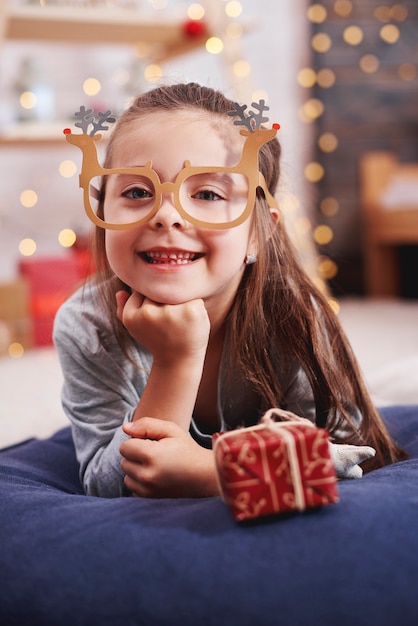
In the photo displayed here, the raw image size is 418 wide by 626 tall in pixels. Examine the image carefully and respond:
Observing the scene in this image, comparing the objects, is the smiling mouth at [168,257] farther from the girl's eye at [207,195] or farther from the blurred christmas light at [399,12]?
the blurred christmas light at [399,12]

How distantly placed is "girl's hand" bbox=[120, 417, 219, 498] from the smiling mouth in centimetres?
18

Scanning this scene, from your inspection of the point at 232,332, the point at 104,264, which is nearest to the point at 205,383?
Answer: the point at 232,332

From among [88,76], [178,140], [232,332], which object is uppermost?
[88,76]

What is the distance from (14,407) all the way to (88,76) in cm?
→ 178

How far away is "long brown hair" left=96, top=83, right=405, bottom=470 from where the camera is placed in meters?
0.98

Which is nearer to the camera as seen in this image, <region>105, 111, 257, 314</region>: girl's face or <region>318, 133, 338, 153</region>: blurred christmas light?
<region>105, 111, 257, 314</region>: girl's face

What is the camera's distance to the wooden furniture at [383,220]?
325 centimetres

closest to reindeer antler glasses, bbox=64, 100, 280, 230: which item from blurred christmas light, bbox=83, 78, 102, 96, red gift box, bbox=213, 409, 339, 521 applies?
red gift box, bbox=213, 409, 339, 521

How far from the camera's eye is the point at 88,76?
314 centimetres

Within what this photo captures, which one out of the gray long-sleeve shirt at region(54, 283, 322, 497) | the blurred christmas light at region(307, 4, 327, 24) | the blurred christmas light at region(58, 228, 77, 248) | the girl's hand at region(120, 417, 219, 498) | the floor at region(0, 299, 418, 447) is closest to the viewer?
the girl's hand at region(120, 417, 219, 498)

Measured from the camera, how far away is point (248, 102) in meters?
2.78

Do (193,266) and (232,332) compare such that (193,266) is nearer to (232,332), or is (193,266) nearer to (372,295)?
(232,332)

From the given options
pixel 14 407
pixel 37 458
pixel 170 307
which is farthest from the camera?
pixel 14 407

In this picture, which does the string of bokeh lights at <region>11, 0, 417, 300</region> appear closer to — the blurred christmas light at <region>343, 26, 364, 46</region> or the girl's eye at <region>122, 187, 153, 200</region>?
the blurred christmas light at <region>343, 26, 364, 46</region>
